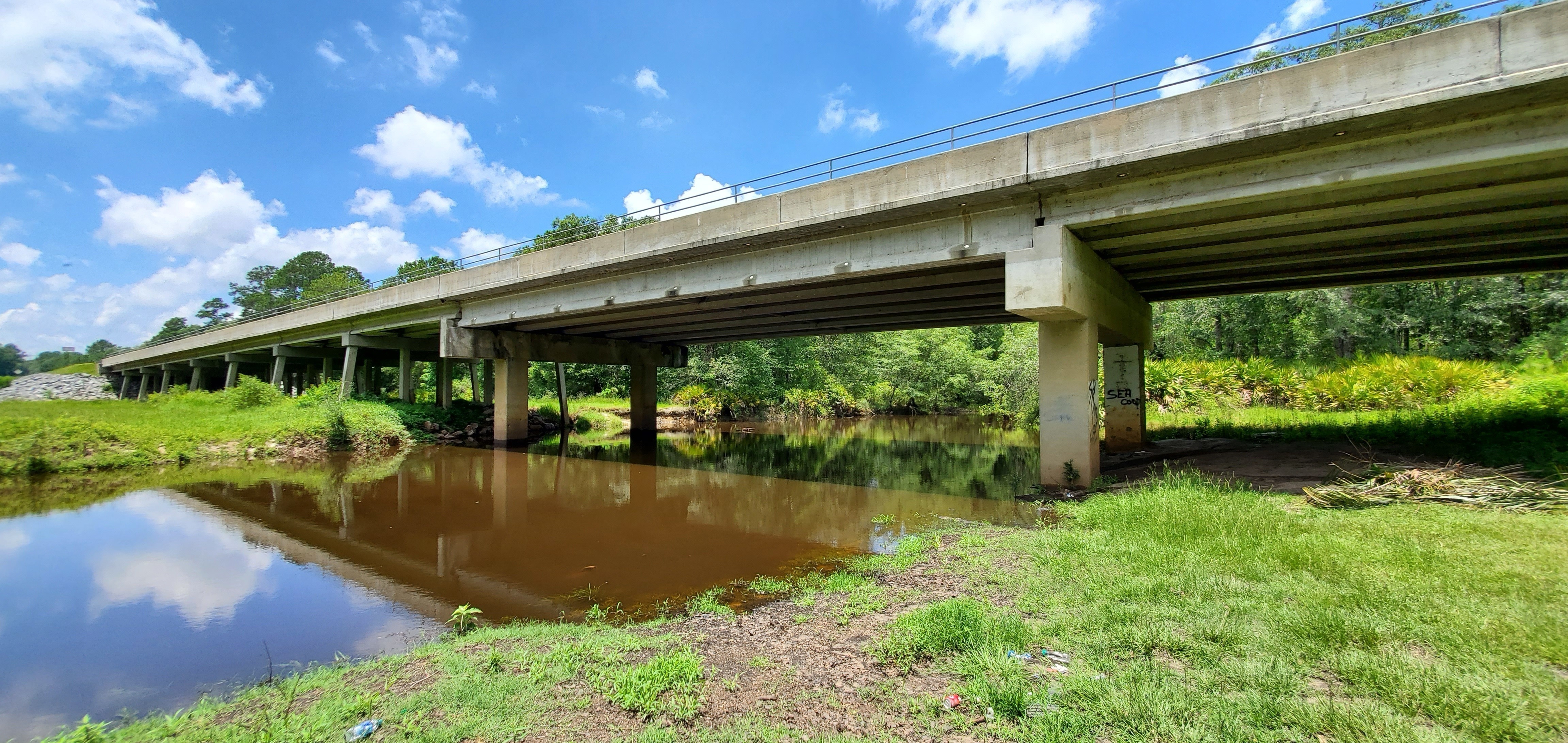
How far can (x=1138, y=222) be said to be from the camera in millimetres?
10305

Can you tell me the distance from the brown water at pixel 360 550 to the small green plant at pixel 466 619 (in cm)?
24

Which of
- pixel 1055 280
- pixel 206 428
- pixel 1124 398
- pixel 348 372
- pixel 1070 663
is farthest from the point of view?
pixel 348 372

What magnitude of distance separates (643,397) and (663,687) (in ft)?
86.5

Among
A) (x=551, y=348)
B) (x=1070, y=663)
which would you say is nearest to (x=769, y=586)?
(x=1070, y=663)

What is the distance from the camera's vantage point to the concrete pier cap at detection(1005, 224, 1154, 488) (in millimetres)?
10258

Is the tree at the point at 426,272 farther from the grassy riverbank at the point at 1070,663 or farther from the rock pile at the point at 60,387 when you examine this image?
the rock pile at the point at 60,387

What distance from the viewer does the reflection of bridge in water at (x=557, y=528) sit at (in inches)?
288

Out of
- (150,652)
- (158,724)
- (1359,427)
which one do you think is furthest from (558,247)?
(1359,427)

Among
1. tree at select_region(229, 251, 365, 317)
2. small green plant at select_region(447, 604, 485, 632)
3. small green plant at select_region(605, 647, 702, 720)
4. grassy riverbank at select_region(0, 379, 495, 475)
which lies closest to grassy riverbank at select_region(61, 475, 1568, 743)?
small green plant at select_region(605, 647, 702, 720)

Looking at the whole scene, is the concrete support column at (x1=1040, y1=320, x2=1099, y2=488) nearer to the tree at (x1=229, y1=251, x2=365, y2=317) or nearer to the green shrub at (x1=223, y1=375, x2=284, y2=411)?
the green shrub at (x1=223, y1=375, x2=284, y2=411)

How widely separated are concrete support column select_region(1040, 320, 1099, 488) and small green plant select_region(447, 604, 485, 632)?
9452 millimetres

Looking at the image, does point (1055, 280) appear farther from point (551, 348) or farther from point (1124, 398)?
point (551, 348)

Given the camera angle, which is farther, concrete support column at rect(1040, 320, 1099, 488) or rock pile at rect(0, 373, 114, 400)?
rock pile at rect(0, 373, 114, 400)

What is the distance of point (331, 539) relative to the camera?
381 inches
